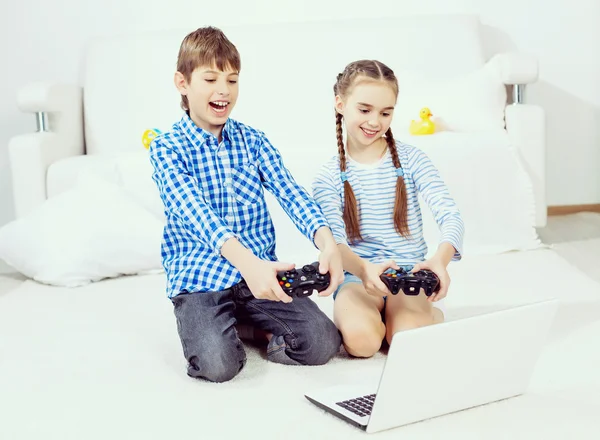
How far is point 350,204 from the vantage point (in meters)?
1.45

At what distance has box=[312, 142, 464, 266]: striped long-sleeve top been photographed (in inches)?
56.9

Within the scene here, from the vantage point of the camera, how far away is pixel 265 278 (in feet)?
4.00

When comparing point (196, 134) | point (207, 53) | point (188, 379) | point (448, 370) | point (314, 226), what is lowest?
point (188, 379)

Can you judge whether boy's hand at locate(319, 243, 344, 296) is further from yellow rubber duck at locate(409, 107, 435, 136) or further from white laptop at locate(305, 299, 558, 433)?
yellow rubber duck at locate(409, 107, 435, 136)

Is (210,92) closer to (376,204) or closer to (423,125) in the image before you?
(376,204)

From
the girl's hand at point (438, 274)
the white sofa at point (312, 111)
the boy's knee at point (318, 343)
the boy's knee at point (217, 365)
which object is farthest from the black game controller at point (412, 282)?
the white sofa at point (312, 111)
